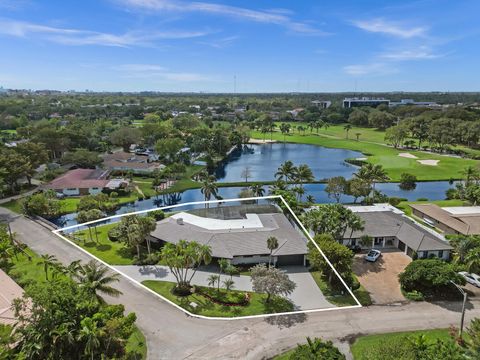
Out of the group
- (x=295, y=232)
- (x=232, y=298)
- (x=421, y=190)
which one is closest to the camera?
(x=232, y=298)

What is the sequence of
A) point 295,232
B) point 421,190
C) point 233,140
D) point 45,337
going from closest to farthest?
1. point 45,337
2. point 295,232
3. point 421,190
4. point 233,140

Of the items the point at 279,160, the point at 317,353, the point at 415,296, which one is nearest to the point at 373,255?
the point at 415,296

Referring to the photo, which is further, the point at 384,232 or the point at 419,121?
the point at 419,121

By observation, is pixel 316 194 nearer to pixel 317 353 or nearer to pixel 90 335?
pixel 317 353

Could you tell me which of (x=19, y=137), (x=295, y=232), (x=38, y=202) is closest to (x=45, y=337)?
(x=295, y=232)

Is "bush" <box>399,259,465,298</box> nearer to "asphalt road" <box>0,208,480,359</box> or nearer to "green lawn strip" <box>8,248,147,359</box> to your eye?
"asphalt road" <box>0,208,480,359</box>

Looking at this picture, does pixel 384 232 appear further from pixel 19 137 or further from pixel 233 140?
pixel 19 137

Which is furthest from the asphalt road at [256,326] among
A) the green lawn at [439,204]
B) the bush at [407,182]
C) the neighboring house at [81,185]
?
the bush at [407,182]

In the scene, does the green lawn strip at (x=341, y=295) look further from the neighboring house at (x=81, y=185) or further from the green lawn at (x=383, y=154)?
the green lawn at (x=383, y=154)

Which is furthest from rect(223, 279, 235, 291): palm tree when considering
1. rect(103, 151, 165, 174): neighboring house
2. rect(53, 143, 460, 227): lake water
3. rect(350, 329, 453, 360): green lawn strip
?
rect(103, 151, 165, 174): neighboring house
